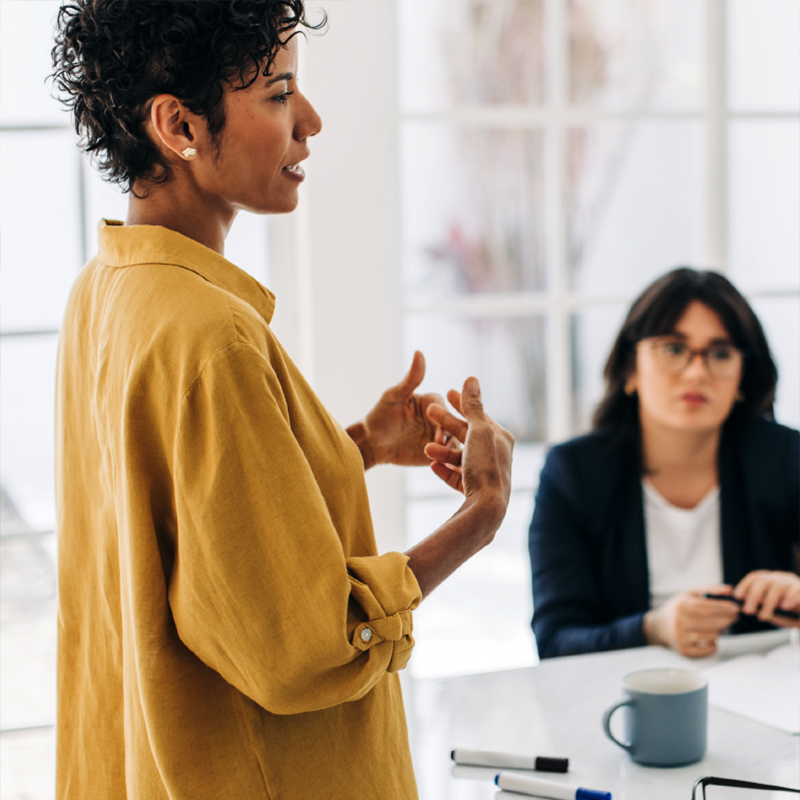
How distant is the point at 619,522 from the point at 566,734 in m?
0.72

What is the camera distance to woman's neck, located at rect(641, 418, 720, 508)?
1811 mm

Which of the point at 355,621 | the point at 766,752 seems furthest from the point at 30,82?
the point at 766,752

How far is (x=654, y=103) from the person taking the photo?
228 cm

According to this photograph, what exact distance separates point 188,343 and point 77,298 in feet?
0.93

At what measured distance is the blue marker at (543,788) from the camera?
2.95ft

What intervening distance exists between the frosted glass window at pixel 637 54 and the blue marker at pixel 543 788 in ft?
5.80

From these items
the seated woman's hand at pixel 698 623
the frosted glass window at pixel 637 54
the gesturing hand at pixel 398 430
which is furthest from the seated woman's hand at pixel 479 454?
the frosted glass window at pixel 637 54

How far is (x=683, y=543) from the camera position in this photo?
1.76 metres

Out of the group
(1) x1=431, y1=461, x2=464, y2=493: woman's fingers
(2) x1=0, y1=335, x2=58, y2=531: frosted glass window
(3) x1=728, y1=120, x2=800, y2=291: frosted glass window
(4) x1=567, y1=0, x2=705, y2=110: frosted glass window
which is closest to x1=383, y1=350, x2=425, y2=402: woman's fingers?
(1) x1=431, y1=461, x2=464, y2=493: woman's fingers

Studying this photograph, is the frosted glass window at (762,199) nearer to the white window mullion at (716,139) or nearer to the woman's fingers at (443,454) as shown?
the white window mullion at (716,139)

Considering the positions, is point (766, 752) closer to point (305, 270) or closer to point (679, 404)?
point (679, 404)

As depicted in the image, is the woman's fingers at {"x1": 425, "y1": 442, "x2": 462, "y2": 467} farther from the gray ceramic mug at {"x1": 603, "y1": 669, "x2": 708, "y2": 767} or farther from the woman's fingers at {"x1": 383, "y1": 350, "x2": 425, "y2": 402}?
the gray ceramic mug at {"x1": 603, "y1": 669, "x2": 708, "y2": 767}

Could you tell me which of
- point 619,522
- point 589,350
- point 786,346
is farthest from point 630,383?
point 786,346

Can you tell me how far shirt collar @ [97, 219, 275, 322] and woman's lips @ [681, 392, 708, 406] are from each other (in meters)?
1.16
